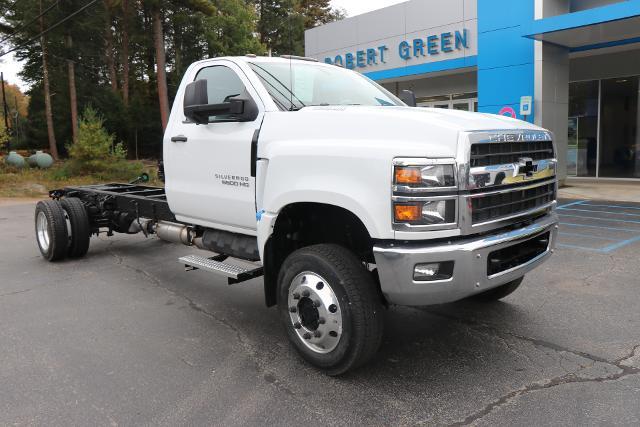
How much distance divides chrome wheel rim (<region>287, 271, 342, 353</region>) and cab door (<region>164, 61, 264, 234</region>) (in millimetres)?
883

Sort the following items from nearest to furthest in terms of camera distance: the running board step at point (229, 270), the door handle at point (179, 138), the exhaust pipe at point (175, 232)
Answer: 1. the running board step at point (229, 270)
2. the door handle at point (179, 138)
3. the exhaust pipe at point (175, 232)

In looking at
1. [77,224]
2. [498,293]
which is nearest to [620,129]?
[498,293]

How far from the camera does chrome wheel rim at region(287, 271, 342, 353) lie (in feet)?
11.4

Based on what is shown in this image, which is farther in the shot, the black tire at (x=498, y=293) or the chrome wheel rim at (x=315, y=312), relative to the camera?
the black tire at (x=498, y=293)

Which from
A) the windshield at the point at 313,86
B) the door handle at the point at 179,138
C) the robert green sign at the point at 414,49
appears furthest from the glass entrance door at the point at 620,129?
the door handle at the point at 179,138

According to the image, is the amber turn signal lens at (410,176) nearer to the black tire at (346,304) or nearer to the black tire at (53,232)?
the black tire at (346,304)

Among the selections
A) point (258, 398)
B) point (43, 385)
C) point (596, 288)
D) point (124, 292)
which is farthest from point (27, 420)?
point (596, 288)

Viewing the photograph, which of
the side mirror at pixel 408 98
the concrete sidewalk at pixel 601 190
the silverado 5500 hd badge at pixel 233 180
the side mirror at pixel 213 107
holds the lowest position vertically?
the concrete sidewalk at pixel 601 190

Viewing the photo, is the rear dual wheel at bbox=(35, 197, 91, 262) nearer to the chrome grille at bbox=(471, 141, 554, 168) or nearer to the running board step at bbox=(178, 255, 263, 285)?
the running board step at bbox=(178, 255, 263, 285)

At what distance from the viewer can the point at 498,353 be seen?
3.99 metres

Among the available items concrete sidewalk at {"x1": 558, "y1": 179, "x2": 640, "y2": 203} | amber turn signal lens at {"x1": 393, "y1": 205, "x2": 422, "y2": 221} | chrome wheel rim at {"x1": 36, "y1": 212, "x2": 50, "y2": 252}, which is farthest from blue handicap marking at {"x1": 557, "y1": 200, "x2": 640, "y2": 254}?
chrome wheel rim at {"x1": 36, "y1": 212, "x2": 50, "y2": 252}

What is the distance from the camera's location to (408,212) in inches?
123

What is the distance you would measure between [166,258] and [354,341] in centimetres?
487

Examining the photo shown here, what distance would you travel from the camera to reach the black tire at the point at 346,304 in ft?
10.9
